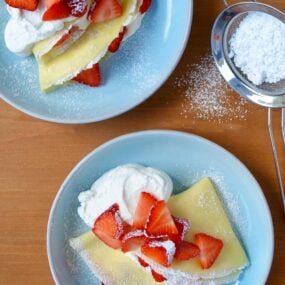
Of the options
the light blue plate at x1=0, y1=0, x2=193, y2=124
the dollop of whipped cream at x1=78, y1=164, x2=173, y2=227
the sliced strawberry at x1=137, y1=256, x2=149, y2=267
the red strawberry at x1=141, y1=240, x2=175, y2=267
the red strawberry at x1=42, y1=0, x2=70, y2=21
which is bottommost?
the sliced strawberry at x1=137, y1=256, x2=149, y2=267

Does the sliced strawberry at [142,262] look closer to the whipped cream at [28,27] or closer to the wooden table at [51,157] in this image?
the wooden table at [51,157]

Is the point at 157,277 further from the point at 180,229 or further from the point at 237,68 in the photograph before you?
the point at 237,68

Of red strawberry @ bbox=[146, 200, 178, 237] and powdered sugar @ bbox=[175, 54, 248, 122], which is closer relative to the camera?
red strawberry @ bbox=[146, 200, 178, 237]

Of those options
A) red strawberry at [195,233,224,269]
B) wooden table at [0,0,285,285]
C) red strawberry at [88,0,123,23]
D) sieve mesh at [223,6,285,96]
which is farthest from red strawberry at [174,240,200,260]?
red strawberry at [88,0,123,23]

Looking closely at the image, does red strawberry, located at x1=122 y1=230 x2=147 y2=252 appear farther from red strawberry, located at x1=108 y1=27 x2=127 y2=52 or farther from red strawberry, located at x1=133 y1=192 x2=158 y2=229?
red strawberry, located at x1=108 y1=27 x2=127 y2=52

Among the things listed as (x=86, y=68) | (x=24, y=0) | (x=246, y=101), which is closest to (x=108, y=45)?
(x=86, y=68)

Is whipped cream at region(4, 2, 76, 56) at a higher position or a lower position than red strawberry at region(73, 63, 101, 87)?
higher

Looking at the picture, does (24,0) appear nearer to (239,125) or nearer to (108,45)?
(108,45)
